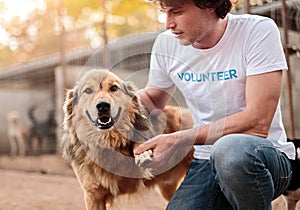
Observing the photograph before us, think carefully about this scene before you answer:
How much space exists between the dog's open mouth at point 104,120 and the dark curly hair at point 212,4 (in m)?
0.79

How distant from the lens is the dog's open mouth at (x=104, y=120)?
9.41ft

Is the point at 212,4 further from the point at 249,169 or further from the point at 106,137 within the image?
the point at 106,137

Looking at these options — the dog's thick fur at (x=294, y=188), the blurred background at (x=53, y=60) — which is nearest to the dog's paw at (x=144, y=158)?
the dog's thick fur at (x=294, y=188)

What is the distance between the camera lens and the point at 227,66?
245cm

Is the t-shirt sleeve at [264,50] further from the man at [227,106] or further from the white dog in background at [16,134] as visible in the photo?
the white dog in background at [16,134]

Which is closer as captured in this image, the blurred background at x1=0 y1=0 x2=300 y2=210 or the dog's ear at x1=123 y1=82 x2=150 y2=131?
the dog's ear at x1=123 y1=82 x2=150 y2=131

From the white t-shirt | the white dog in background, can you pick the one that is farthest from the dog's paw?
the white dog in background

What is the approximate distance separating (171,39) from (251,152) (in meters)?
0.99

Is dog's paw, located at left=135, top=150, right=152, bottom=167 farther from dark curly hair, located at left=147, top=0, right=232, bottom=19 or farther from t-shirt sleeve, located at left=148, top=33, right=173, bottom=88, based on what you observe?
t-shirt sleeve, located at left=148, top=33, right=173, bottom=88

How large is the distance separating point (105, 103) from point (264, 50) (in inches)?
38.2

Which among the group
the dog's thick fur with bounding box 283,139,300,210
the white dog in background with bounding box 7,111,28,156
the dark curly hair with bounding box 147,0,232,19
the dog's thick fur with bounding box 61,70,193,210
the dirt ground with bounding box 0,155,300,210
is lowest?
the white dog in background with bounding box 7,111,28,156

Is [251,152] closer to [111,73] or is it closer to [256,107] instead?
[256,107]

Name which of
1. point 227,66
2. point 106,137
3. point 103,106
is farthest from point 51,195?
point 227,66

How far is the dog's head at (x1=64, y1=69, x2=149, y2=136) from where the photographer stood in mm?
2832
